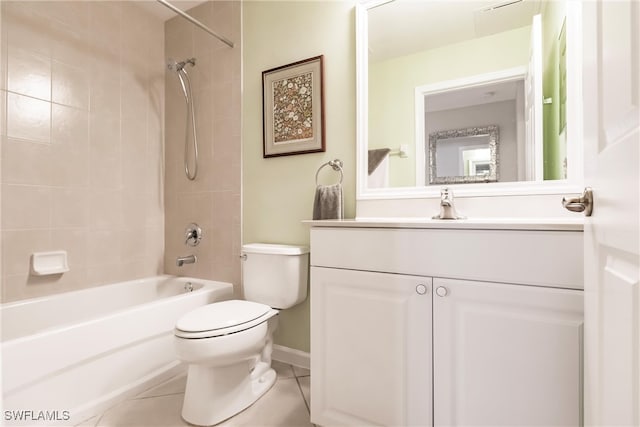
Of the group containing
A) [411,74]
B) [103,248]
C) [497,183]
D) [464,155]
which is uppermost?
[411,74]

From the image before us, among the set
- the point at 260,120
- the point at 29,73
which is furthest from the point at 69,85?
the point at 260,120

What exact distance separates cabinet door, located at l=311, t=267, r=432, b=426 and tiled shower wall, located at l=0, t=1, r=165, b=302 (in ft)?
5.08

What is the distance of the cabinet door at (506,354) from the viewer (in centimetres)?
87

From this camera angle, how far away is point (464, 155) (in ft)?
4.67

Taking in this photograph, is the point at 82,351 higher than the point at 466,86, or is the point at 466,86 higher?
the point at 466,86

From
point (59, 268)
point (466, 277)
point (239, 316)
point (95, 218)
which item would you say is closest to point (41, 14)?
point (95, 218)

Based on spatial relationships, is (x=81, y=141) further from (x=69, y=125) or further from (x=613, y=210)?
(x=613, y=210)

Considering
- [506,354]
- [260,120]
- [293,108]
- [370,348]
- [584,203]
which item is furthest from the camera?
[260,120]

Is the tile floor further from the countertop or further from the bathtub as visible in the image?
the countertop

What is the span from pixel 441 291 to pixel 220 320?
88cm

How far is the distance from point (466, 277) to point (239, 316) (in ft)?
3.05

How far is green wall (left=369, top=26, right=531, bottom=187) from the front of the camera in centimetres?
135

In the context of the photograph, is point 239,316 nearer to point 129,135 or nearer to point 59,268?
point 59,268

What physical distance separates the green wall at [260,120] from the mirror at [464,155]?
0.42 metres
